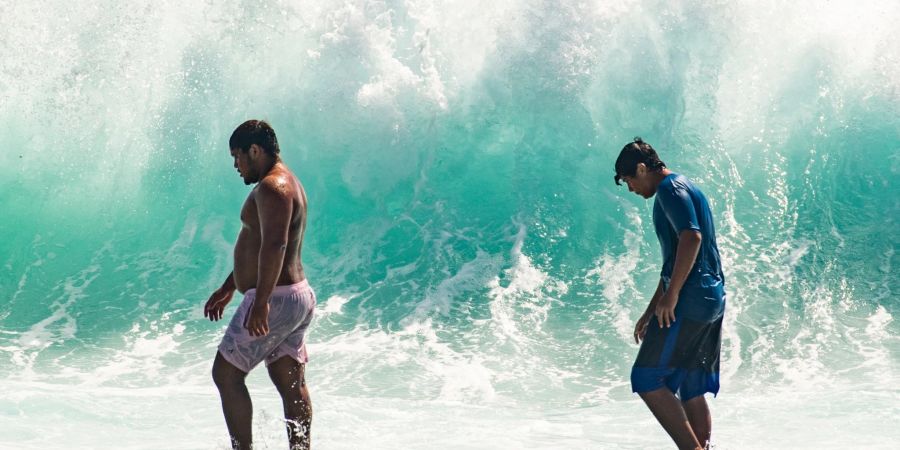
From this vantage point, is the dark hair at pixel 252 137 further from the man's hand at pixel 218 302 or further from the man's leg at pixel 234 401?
the man's leg at pixel 234 401

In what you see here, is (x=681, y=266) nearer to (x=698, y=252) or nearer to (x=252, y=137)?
(x=698, y=252)

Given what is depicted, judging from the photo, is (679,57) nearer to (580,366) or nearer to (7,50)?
(580,366)

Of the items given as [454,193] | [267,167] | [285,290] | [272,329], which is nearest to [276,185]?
[267,167]

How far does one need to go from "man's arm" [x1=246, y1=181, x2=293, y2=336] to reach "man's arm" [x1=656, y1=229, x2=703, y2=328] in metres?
1.53

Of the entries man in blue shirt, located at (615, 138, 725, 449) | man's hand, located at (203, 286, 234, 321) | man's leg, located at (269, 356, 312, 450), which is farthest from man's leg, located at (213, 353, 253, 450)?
man in blue shirt, located at (615, 138, 725, 449)

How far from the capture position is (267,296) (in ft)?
11.6

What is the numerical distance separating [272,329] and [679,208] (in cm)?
170

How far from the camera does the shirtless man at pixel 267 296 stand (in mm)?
3539

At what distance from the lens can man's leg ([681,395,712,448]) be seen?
3707mm

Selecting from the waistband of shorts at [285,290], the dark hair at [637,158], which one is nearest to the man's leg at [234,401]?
the waistband of shorts at [285,290]

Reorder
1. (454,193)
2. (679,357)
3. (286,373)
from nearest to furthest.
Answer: (679,357) < (286,373) < (454,193)

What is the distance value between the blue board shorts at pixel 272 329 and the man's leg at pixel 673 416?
1.44 m

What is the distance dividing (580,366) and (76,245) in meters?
6.91

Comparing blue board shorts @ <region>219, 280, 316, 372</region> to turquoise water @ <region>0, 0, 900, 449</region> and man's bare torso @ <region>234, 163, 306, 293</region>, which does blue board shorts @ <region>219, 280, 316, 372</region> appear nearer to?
man's bare torso @ <region>234, 163, 306, 293</region>
